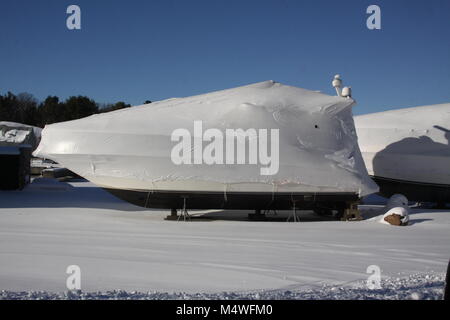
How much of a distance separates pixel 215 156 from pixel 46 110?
5066cm

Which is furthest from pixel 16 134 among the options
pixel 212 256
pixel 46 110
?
pixel 212 256

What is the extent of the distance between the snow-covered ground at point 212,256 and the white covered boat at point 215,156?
3.06ft

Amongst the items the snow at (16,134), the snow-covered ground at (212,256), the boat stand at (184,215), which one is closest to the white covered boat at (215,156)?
the boat stand at (184,215)

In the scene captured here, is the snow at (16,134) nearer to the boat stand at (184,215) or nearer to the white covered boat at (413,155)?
the boat stand at (184,215)

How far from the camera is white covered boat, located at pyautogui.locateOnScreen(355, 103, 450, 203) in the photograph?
20375 millimetres

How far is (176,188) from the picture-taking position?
45.0 feet

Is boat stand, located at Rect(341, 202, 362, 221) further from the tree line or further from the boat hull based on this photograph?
the tree line

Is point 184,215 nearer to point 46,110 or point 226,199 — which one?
point 226,199

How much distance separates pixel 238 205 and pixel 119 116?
15.1 ft

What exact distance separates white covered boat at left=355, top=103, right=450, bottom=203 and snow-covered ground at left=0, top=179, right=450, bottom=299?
19.1 feet

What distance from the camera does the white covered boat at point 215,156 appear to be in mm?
13719

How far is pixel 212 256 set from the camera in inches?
331
